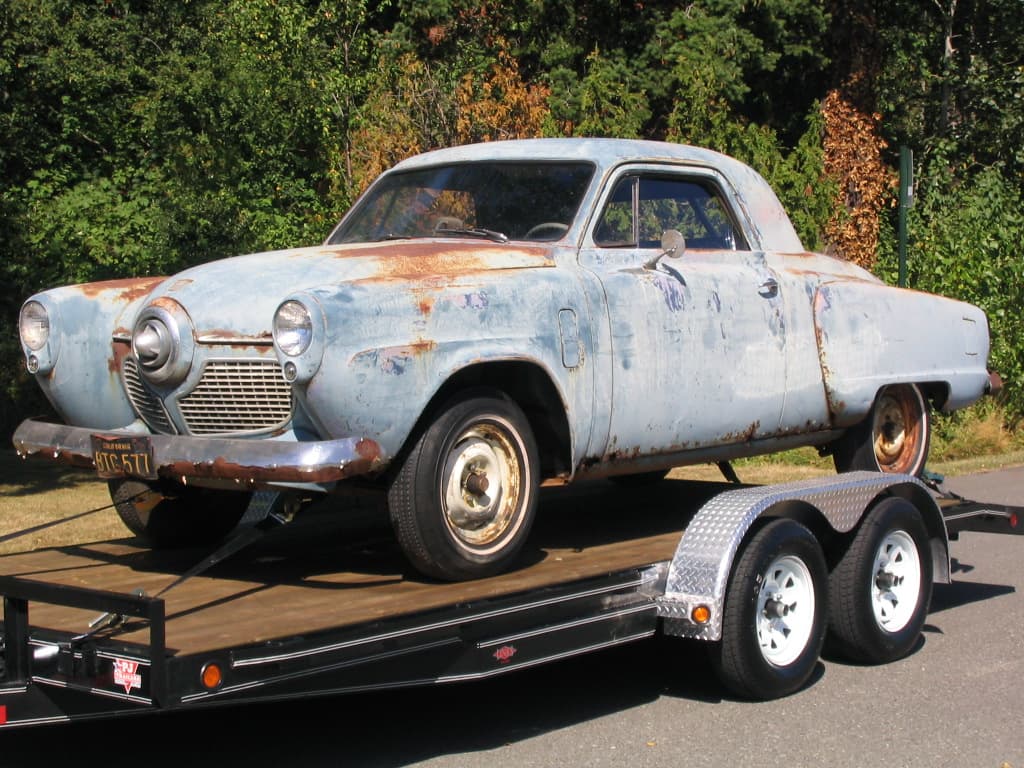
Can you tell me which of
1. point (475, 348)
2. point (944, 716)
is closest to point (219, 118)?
point (475, 348)

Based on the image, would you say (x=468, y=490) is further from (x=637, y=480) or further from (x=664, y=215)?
(x=637, y=480)

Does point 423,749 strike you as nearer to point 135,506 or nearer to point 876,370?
point 135,506

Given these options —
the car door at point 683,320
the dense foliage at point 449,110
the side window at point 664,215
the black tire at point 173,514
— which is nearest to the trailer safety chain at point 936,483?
the car door at point 683,320

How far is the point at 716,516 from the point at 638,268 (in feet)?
4.20

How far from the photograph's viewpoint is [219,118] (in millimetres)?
13305

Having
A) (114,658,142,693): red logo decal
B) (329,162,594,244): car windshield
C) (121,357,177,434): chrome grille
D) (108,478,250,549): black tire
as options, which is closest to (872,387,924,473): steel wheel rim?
(329,162,594,244): car windshield

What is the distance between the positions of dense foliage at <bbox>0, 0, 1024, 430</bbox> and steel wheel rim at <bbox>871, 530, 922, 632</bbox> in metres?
7.62

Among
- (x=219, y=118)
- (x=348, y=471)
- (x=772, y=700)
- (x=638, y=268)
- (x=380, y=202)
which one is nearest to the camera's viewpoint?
(x=348, y=471)

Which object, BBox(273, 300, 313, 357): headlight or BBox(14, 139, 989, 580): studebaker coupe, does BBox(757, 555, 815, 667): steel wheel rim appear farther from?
BBox(273, 300, 313, 357): headlight

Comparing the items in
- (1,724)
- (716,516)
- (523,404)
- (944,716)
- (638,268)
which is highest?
(638,268)

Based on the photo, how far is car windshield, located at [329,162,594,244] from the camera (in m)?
6.23

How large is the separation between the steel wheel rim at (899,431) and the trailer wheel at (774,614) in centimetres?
209

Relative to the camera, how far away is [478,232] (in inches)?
243

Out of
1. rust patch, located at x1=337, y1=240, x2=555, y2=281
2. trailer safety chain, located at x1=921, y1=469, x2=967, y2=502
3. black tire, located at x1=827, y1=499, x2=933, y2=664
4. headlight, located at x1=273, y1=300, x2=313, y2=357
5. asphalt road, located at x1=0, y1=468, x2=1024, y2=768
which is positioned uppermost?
rust patch, located at x1=337, y1=240, x2=555, y2=281
